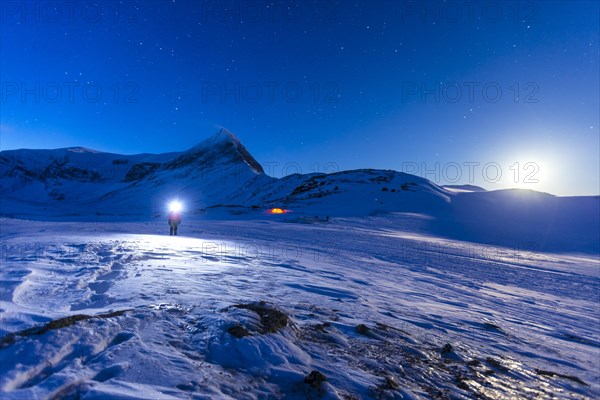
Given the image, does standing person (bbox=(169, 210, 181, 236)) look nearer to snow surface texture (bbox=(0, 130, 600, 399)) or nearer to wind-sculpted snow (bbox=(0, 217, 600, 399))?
snow surface texture (bbox=(0, 130, 600, 399))

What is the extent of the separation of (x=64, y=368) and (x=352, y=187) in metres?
59.5

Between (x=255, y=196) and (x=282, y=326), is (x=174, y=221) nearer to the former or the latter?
(x=282, y=326)

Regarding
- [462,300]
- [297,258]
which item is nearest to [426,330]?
[462,300]

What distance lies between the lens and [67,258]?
6996 mm

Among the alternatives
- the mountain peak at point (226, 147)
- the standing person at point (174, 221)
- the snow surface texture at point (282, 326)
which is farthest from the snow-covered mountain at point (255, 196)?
the snow surface texture at point (282, 326)

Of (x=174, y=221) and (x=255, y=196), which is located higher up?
(x=255, y=196)

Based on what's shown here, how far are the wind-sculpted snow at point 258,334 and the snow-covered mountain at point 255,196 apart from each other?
24310mm

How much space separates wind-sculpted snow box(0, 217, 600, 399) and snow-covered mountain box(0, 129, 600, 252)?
24.3m

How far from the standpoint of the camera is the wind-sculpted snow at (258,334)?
2.81m

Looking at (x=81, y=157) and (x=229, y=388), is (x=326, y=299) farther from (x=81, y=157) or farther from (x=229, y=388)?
(x=81, y=157)

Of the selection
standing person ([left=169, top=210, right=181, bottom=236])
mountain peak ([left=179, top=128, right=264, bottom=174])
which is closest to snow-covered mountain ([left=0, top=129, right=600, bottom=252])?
mountain peak ([left=179, top=128, right=264, bottom=174])

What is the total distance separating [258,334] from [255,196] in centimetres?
7802

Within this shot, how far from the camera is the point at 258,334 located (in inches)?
147

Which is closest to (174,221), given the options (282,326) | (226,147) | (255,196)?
(282,326)
